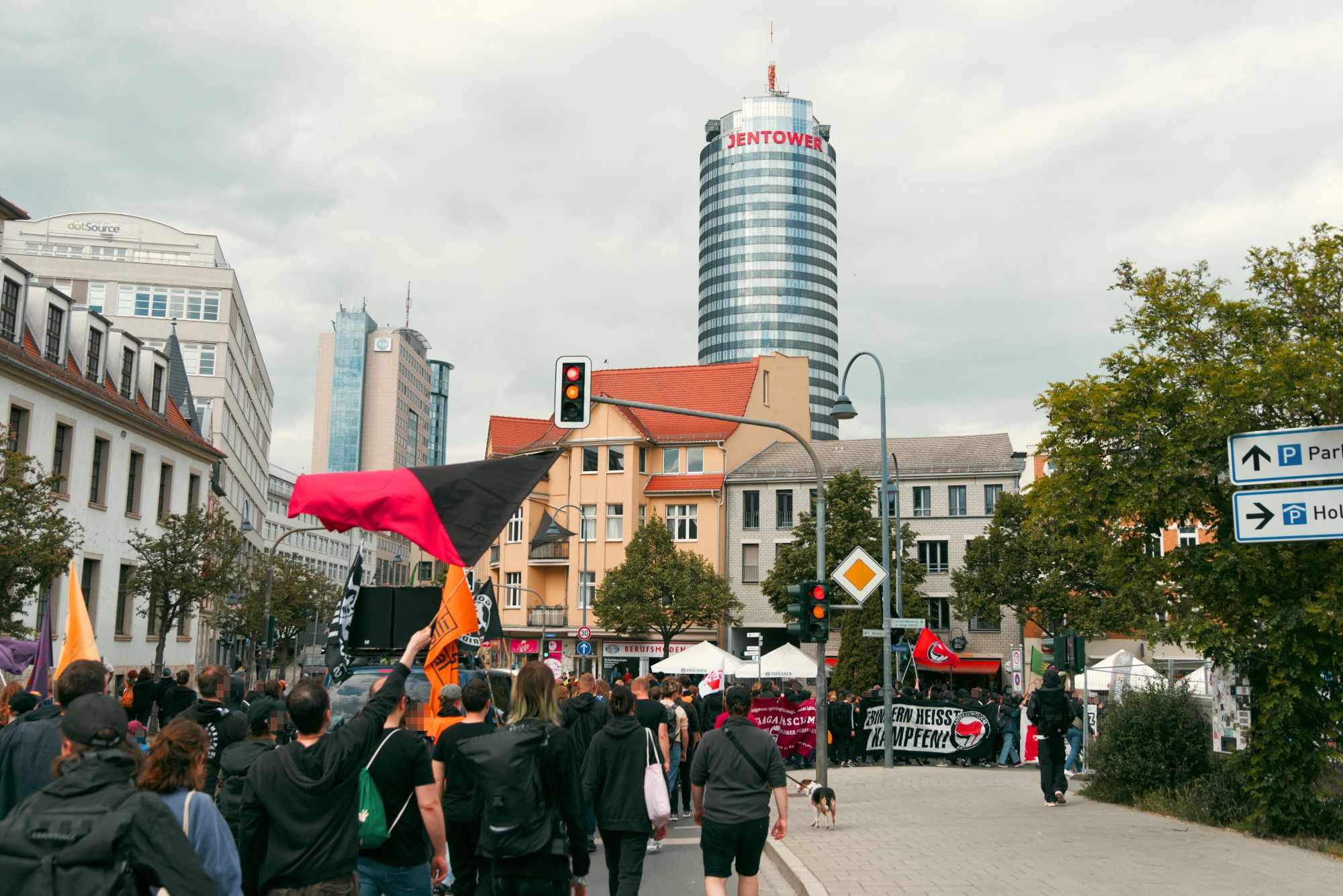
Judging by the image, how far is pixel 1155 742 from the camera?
1595cm

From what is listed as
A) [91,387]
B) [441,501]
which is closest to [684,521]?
[91,387]

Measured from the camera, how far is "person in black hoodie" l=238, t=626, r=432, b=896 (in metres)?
5.35

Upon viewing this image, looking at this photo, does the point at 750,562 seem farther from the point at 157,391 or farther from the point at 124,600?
the point at 124,600

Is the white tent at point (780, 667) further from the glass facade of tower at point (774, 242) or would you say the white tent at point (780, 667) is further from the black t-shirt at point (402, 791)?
the glass facade of tower at point (774, 242)

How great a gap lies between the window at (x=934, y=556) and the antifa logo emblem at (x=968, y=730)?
3267 cm

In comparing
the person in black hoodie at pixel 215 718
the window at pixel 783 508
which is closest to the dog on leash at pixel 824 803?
the person in black hoodie at pixel 215 718

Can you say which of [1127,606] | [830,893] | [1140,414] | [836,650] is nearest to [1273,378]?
[1140,414]

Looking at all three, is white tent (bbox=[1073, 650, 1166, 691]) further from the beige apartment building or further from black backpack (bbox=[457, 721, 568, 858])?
the beige apartment building

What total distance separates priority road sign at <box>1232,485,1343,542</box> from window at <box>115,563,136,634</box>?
3476 centimetres

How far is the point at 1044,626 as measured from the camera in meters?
52.0

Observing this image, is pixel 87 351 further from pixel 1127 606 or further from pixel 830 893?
pixel 1127 606

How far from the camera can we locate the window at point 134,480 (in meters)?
38.0

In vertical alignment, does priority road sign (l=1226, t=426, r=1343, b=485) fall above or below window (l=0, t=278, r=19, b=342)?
below

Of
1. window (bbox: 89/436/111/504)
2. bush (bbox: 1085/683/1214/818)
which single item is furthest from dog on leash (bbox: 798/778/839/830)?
window (bbox: 89/436/111/504)
